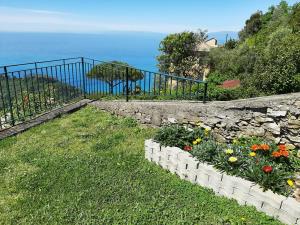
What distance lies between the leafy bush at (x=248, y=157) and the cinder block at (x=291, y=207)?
0.45ft

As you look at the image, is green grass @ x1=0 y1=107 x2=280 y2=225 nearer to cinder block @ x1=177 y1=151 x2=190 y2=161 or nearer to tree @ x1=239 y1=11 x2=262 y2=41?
cinder block @ x1=177 y1=151 x2=190 y2=161

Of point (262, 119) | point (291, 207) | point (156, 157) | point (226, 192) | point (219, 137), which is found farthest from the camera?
point (219, 137)

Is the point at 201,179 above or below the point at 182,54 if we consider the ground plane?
below

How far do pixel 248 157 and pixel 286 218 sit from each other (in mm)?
908

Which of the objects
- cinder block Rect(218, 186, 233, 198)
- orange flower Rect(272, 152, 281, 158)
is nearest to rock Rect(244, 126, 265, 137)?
orange flower Rect(272, 152, 281, 158)

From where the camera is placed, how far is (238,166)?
3.28m

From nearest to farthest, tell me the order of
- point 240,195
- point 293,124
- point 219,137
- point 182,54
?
1. point 240,195
2. point 293,124
3. point 219,137
4. point 182,54

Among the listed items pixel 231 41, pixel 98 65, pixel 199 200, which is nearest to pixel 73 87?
pixel 98 65

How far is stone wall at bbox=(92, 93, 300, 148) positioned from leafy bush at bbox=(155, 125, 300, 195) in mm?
190

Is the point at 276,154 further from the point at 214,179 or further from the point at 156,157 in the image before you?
the point at 156,157

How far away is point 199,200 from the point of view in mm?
3186

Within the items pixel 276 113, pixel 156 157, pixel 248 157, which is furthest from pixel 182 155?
pixel 276 113

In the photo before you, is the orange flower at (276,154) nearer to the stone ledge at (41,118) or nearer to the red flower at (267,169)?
the red flower at (267,169)

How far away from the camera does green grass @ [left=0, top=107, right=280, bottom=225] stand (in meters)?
2.88
